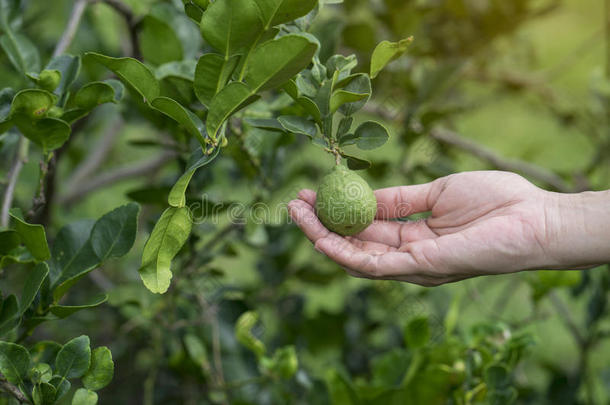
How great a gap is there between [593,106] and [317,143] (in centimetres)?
150

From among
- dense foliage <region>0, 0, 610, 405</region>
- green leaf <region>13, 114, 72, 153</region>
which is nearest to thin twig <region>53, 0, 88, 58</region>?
dense foliage <region>0, 0, 610, 405</region>

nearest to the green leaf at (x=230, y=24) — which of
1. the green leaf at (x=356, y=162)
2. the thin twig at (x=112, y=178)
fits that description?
the green leaf at (x=356, y=162)

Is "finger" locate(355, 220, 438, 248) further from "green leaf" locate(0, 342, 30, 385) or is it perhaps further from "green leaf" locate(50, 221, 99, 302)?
"green leaf" locate(0, 342, 30, 385)

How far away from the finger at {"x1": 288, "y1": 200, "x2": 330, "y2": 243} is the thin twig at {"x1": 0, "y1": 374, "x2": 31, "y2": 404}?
0.48 meters

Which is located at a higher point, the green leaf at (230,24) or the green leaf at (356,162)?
the green leaf at (230,24)

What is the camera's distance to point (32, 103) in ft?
2.72

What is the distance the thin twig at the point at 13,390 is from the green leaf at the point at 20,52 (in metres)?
0.54

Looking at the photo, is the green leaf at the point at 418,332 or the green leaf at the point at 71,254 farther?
the green leaf at the point at 418,332

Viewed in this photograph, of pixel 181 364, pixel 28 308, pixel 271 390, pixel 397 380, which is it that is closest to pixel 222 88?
pixel 28 308

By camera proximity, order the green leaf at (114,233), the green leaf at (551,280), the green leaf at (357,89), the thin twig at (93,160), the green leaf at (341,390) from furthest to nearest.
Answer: the thin twig at (93,160), the green leaf at (551,280), the green leaf at (341,390), the green leaf at (114,233), the green leaf at (357,89)

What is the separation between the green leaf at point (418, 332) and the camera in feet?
3.81

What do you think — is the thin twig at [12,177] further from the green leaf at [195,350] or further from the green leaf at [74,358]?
the green leaf at [195,350]

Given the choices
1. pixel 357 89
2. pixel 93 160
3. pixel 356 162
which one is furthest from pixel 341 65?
pixel 93 160

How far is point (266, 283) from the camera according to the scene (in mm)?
1740
